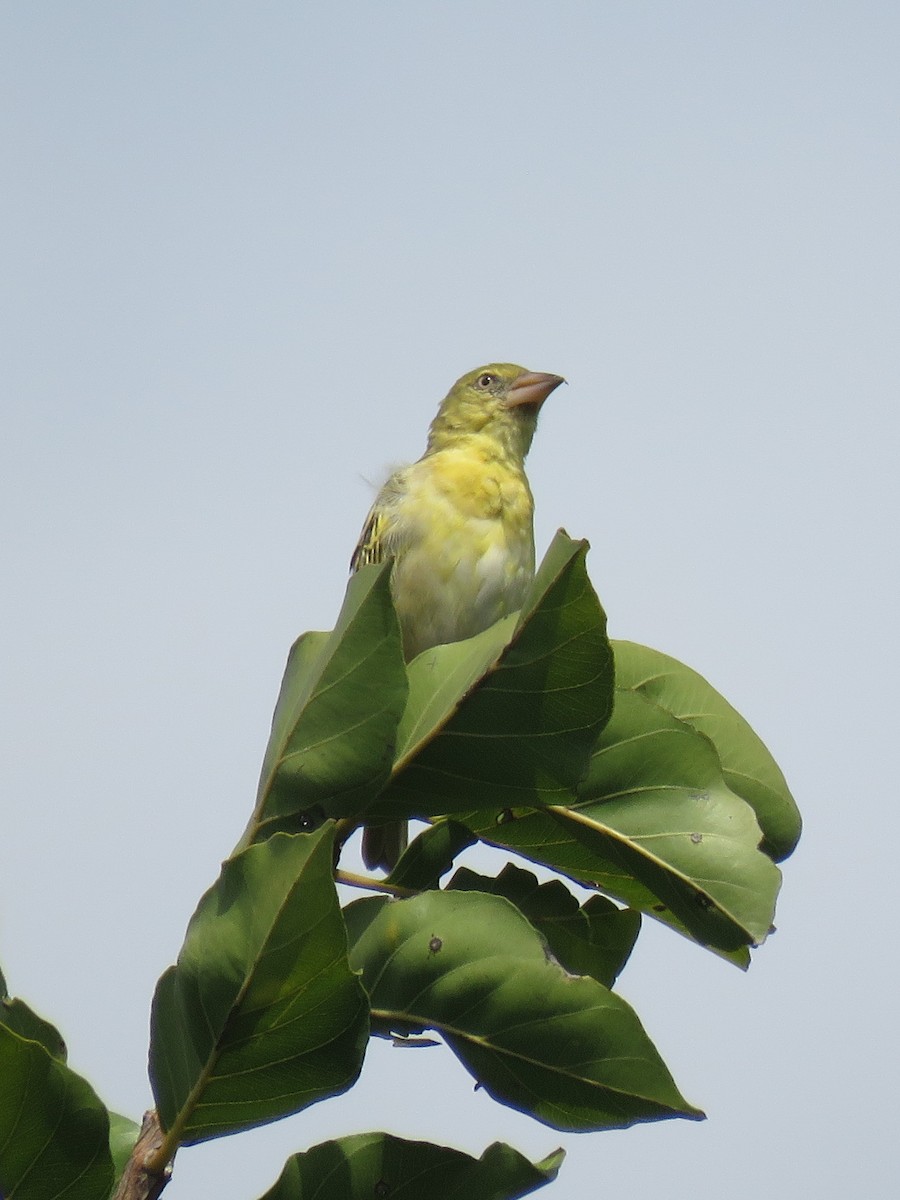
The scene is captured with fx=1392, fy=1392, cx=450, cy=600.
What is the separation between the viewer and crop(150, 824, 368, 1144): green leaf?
1.39 metres

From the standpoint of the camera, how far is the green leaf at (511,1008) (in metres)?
1.56

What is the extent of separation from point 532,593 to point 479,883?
554 mm

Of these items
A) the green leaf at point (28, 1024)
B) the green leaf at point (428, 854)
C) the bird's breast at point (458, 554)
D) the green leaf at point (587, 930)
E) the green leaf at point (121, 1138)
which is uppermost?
A: the bird's breast at point (458, 554)

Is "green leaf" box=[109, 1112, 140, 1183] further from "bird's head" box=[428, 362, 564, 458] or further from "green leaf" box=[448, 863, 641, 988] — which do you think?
"bird's head" box=[428, 362, 564, 458]

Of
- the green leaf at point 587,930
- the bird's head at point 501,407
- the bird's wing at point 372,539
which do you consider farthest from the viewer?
the bird's head at point 501,407

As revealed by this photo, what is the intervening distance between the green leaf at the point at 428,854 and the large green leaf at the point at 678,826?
145mm

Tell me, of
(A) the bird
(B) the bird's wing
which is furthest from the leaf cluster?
(B) the bird's wing

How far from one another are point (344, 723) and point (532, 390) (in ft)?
12.0

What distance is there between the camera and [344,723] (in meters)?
1.67

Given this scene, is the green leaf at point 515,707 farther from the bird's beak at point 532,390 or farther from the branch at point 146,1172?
the bird's beak at point 532,390

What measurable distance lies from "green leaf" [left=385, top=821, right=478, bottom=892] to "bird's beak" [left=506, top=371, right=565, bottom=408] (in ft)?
11.3

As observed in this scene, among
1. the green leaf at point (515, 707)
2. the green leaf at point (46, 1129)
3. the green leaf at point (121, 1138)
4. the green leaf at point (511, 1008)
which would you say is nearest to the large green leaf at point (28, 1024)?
the green leaf at point (46, 1129)

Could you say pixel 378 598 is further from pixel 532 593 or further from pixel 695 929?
pixel 695 929

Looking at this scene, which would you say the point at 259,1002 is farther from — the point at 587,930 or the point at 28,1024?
the point at 587,930
